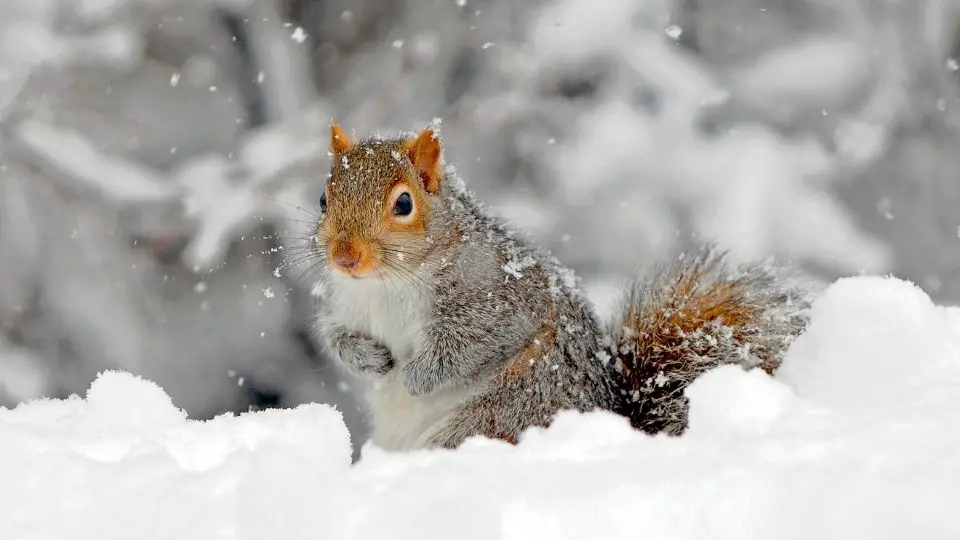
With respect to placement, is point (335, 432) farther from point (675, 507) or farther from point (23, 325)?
point (23, 325)

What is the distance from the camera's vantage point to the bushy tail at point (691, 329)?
1.54 meters

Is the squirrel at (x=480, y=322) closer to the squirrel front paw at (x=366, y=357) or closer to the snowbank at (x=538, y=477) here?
the squirrel front paw at (x=366, y=357)

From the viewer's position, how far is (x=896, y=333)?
1.28 metres

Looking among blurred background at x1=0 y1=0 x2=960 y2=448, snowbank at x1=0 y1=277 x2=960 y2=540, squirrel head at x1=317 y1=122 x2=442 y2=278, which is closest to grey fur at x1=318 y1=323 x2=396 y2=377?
squirrel head at x1=317 y1=122 x2=442 y2=278

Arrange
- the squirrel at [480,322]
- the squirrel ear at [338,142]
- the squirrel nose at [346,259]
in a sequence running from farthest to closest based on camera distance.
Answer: the squirrel ear at [338,142] → the squirrel at [480,322] → the squirrel nose at [346,259]

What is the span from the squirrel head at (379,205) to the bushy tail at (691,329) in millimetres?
344

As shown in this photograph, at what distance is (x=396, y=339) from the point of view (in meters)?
1.64

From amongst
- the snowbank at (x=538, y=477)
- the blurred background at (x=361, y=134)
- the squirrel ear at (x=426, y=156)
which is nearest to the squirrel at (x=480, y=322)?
the squirrel ear at (x=426, y=156)

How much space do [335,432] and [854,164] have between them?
1947 mm

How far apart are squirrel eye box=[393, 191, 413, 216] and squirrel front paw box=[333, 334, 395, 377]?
21cm

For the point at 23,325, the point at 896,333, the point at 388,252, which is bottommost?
the point at 896,333

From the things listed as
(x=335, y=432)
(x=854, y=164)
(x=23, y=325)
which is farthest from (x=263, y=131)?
(x=335, y=432)

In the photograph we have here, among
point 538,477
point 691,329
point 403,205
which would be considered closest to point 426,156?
point 403,205

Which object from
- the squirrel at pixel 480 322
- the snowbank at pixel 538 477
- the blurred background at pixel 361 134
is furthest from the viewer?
the blurred background at pixel 361 134
